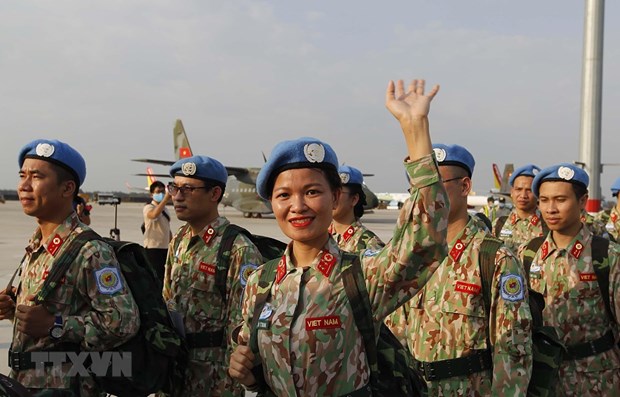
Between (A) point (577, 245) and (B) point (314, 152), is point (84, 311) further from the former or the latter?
(A) point (577, 245)

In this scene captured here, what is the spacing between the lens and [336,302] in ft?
6.92

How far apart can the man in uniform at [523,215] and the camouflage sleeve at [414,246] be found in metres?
5.38

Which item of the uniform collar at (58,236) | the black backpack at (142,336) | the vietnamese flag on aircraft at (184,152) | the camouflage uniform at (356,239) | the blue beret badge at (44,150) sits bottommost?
the black backpack at (142,336)

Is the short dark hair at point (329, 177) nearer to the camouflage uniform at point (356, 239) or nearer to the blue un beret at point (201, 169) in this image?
the blue un beret at point (201, 169)

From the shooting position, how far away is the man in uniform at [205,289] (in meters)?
3.94

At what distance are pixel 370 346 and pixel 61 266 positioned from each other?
5.35 feet

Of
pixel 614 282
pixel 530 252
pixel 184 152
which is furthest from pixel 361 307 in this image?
pixel 184 152

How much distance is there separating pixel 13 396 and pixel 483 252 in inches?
84.0

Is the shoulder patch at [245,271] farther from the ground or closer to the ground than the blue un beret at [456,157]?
closer to the ground

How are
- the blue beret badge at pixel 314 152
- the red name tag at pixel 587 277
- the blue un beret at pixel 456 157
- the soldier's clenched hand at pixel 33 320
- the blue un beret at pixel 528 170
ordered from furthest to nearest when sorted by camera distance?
the blue un beret at pixel 528 170 → the red name tag at pixel 587 277 → the blue un beret at pixel 456 157 → the soldier's clenched hand at pixel 33 320 → the blue beret badge at pixel 314 152

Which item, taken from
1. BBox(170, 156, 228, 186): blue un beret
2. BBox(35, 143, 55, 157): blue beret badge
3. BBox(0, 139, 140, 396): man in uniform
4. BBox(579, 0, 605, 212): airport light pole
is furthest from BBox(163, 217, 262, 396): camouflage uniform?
BBox(579, 0, 605, 212): airport light pole

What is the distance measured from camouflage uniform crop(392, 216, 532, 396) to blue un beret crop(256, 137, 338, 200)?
3.90 ft

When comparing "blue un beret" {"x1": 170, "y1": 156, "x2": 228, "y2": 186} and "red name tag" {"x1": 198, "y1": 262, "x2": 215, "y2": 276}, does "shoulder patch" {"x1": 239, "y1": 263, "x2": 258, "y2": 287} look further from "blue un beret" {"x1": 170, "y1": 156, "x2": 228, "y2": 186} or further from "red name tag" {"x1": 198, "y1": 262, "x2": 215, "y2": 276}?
"blue un beret" {"x1": 170, "y1": 156, "x2": 228, "y2": 186}

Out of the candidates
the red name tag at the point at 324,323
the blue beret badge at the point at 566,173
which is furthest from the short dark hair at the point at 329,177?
the blue beret badge at the point at 566,173
